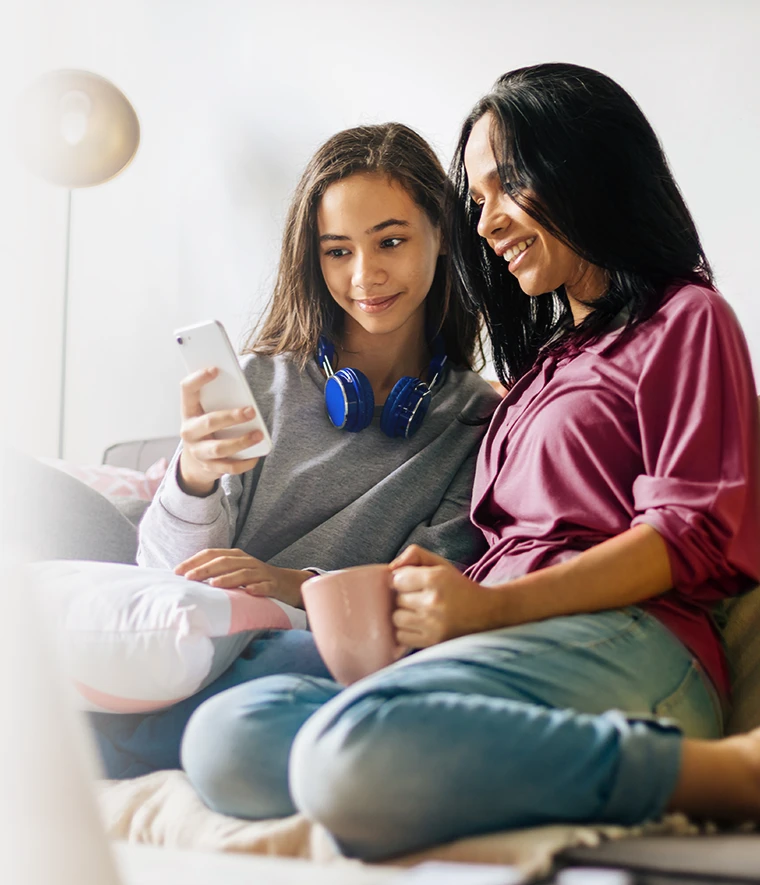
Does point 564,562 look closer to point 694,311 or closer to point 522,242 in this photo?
point 694,311

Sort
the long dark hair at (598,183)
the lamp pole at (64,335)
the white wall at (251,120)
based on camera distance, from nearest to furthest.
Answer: the long dark hair at (598,183), the white wall at (251,120), the lamp pole at (64,335)

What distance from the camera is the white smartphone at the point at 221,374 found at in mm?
1053

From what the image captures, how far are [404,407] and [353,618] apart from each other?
1.62 ft

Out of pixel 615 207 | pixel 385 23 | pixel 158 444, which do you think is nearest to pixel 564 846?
pixel 615 207

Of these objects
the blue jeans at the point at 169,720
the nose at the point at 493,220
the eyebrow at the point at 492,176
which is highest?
the eyebrow at the point at 492,176

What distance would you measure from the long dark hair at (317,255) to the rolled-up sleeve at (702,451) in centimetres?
42

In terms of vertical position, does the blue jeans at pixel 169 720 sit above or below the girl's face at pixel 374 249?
below

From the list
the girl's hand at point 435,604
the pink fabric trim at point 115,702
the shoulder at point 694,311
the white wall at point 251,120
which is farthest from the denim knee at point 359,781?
the white wall at point 251,120

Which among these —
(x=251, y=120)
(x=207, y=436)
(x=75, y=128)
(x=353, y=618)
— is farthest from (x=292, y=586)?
(x=251, y=120)

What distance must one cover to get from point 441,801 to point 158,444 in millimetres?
1331

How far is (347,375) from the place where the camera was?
1281mm

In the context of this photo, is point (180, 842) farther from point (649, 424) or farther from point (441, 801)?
point (649, 424)

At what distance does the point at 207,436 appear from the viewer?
1104 mm

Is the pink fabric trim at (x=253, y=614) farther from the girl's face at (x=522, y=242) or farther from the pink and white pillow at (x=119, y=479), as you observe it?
the pink and white pillow at (x=119, y=479)
